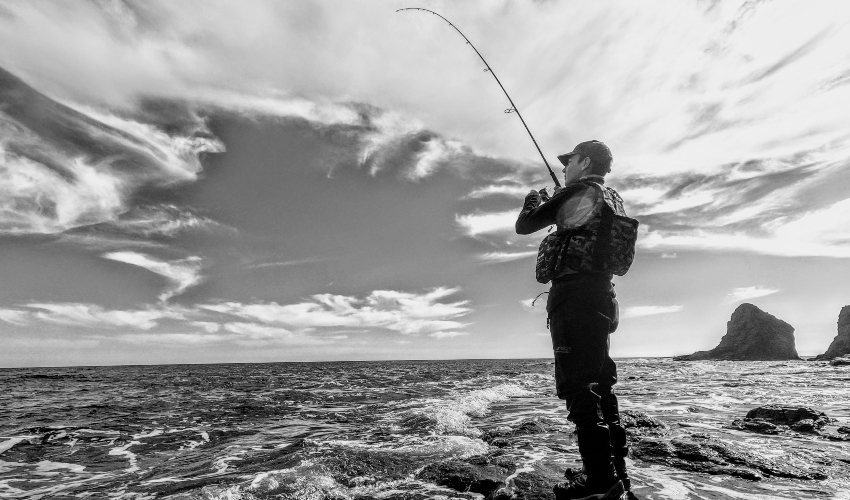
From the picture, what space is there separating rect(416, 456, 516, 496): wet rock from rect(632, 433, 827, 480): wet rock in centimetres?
198

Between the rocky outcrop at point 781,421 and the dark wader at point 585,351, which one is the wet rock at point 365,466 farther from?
the rocky outcrop at point 781,421

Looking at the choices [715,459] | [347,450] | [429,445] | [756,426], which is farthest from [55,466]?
[756,426]

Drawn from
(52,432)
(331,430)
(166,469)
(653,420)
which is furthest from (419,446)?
(52,432)

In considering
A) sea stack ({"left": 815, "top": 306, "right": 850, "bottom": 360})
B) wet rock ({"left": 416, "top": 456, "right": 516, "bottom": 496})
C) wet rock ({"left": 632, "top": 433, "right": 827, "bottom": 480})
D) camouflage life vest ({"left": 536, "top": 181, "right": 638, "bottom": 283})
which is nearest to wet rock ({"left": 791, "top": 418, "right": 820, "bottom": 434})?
wet rock ({"left": 632, "top": 433, "right": 827, "bottom": 480})

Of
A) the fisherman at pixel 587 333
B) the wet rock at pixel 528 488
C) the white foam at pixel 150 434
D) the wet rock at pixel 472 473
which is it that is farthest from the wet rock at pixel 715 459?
the white foam at pixel 150 434

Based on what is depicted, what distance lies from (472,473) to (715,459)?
3.11 m

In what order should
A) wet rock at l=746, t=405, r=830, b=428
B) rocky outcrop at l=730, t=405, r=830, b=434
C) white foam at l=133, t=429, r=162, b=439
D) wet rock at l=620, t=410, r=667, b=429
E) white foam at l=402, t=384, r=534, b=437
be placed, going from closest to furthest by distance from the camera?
rocky outcrop at l=730, t=405, r=830, b=434, wet rock at l=746, t=405, r=830, b=428, wet rock at l=620, t=410, r=667, b=429, white foam at l=402, t=384, r=534, b=437, white foam at l=133, t=429, r=162, b=439

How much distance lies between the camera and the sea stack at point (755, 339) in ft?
323

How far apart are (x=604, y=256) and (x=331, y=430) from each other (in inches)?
319

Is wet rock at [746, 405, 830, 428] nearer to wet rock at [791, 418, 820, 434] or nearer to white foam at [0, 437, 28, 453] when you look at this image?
wet rock at [791, 418, 820, 434]

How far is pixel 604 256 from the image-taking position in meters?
3.71

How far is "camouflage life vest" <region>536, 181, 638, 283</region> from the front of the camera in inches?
146

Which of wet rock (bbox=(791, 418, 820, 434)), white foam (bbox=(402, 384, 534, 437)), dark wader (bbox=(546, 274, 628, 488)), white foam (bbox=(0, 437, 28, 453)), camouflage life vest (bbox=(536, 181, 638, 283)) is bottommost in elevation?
white foam (bbox=(0, 437, 28, 453))

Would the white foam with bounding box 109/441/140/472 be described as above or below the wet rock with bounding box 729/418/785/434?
below
